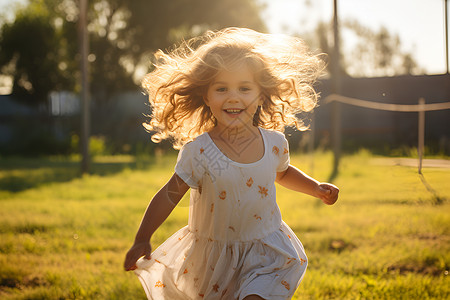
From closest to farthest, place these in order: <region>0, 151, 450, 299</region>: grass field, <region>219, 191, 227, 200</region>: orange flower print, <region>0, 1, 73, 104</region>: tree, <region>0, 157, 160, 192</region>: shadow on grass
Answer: <region>219, 191, 227, 200</region>: orange flower print
<region>0, 151, 450, 299</region>: grass field
<region>0, 157, 160, 192</region>: shadow on grass
<region>0, 1, 73, 104</region>: tree

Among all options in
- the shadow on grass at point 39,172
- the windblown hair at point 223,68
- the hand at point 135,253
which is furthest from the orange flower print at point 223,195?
the shadow on grass at point 39,172

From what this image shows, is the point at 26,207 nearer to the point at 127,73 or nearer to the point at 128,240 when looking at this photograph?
the point at 128,240

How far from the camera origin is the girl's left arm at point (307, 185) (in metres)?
2.42

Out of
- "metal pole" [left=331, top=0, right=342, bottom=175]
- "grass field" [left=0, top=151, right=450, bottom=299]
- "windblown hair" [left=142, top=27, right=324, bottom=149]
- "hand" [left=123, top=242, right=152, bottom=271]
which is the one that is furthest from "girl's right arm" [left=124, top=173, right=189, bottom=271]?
"metal pole" [left=331, top=0, right=342, bottom=175]

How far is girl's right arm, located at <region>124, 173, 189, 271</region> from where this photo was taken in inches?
84.1

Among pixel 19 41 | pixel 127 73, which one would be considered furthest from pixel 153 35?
pixel 19 41

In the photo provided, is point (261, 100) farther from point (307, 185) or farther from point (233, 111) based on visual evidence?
point (307, 185)

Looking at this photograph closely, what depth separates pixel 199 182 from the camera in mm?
2256

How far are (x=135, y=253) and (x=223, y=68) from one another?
2.95 ft

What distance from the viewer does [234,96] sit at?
90.1 inches

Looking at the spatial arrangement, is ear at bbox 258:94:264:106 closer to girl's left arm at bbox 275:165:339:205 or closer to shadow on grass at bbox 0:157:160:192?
girl's left arm at bbox 275:165:339:205

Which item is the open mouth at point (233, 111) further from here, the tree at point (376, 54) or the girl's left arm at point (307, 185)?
the tree at point (376, 54)

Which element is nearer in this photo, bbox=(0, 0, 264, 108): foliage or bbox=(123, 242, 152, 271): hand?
bbox=(123, 242, 152, 271): hand

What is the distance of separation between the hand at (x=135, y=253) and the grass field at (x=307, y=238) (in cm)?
38
